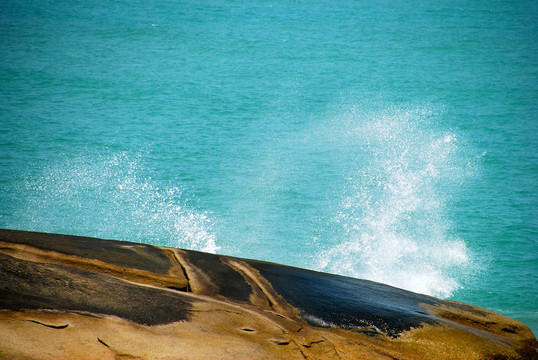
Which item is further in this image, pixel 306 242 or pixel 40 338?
pixel 306 242

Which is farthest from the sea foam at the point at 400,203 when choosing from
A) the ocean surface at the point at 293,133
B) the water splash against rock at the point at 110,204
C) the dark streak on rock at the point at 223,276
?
the dark streak on rock at the point at 223,276

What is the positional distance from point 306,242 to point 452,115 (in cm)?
460

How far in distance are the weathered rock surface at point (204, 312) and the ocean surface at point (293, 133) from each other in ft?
12.0

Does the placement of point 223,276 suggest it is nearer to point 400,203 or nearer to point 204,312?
point 204,312

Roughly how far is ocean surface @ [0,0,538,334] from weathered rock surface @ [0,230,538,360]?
3.66 meters

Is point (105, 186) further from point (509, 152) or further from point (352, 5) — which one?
point (352, 5)

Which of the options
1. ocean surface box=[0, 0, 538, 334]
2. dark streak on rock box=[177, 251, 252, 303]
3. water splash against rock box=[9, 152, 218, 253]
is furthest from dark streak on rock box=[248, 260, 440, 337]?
water splash against rock box=[9, 152, 218, 253]

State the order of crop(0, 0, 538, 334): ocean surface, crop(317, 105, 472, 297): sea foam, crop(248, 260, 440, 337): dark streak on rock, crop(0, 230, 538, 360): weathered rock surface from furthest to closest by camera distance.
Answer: crop(0, 0, 538, 334): ocean surface, crop(317, 105, 472, 297): sea foam, crop(248, 260, 440, 337): dark streak on rock, crop(0, 230, 538, 360): weathered rock surface

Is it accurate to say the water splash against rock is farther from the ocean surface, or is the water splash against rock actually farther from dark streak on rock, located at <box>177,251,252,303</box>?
dark streak on rock, located at <box>177,251,252,303</box>

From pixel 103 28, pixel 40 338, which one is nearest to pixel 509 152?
pixel 40 338

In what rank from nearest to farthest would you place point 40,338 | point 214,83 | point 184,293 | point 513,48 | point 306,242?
point 40,338 → point 184,293 → point 306,242 → point 214,83 → point 513,48

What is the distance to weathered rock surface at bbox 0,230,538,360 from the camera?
A: 1520 millimetres

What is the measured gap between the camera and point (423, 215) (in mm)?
7266

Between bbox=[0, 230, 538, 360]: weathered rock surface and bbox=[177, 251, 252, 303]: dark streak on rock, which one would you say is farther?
bbox=[177, 251, 252, 303]: dark streak on rock
